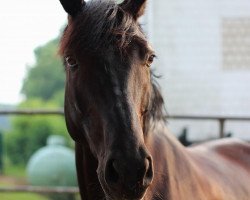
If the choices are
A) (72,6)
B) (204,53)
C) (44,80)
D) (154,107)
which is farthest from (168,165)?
(44,80)

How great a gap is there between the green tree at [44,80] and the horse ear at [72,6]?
150 ft

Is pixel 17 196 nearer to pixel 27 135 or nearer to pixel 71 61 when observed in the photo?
pixel 27 135

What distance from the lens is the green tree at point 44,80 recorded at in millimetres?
49562

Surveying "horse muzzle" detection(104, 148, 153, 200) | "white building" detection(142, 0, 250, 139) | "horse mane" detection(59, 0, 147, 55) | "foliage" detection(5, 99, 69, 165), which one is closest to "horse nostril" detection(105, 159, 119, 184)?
"horse muzzle" detection(104, 148, 153, 200)

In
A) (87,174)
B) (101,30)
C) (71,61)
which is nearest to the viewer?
(101,30)

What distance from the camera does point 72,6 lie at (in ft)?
7.71

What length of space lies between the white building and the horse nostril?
682cm

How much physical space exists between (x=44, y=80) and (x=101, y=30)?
162ft

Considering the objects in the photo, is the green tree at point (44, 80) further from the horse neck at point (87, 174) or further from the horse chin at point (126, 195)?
the horse chin at point (126, 195)

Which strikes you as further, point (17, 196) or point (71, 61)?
point (17, 196)

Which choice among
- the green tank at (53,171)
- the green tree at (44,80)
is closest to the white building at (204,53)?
the green tank at (53,171)

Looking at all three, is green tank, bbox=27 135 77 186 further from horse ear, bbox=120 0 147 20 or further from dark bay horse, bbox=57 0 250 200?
horse ear, bbox=120 0 147 20

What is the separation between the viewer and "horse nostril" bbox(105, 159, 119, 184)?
186cm

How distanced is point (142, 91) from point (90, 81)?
226 millimetres
